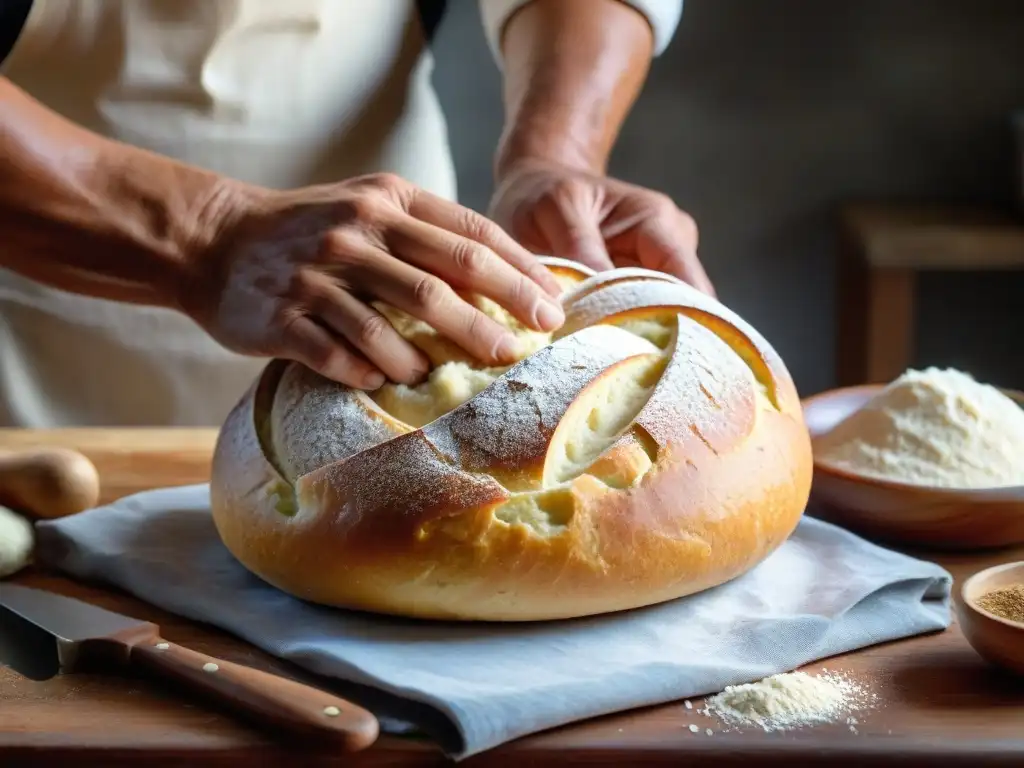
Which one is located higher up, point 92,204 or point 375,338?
point 92,204

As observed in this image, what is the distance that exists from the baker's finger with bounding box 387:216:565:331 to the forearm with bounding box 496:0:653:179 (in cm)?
52

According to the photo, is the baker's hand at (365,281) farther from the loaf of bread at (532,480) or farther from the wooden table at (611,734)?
the wooden table at (611,734)

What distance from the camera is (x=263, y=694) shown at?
78 centimetres

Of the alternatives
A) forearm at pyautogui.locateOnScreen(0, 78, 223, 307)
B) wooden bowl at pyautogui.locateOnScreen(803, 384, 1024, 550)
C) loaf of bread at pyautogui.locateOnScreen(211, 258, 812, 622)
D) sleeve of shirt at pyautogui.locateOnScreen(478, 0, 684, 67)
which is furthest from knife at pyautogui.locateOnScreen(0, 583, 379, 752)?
sleeve of shirt at pyautogui.locateOnScreen(478, 0, 684, 67)

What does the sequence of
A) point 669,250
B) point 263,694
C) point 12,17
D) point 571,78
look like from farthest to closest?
point 571,78
point 12,17
point 669,250
point 263,694

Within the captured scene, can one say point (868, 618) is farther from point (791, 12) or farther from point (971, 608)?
point (791, 12)

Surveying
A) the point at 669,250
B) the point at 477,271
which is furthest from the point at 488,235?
the point at 669,250

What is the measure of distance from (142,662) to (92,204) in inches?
20.4

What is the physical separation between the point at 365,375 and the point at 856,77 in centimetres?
206

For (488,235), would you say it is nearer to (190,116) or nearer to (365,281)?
(365,281)

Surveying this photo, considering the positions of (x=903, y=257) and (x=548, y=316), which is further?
(x=903, y=257)

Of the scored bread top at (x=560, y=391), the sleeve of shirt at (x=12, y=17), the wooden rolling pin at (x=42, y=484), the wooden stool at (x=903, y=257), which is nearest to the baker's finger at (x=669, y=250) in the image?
the scored bread top at (x=560, y=391)

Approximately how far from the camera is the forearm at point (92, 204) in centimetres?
115

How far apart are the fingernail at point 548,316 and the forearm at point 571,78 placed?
544 mm
